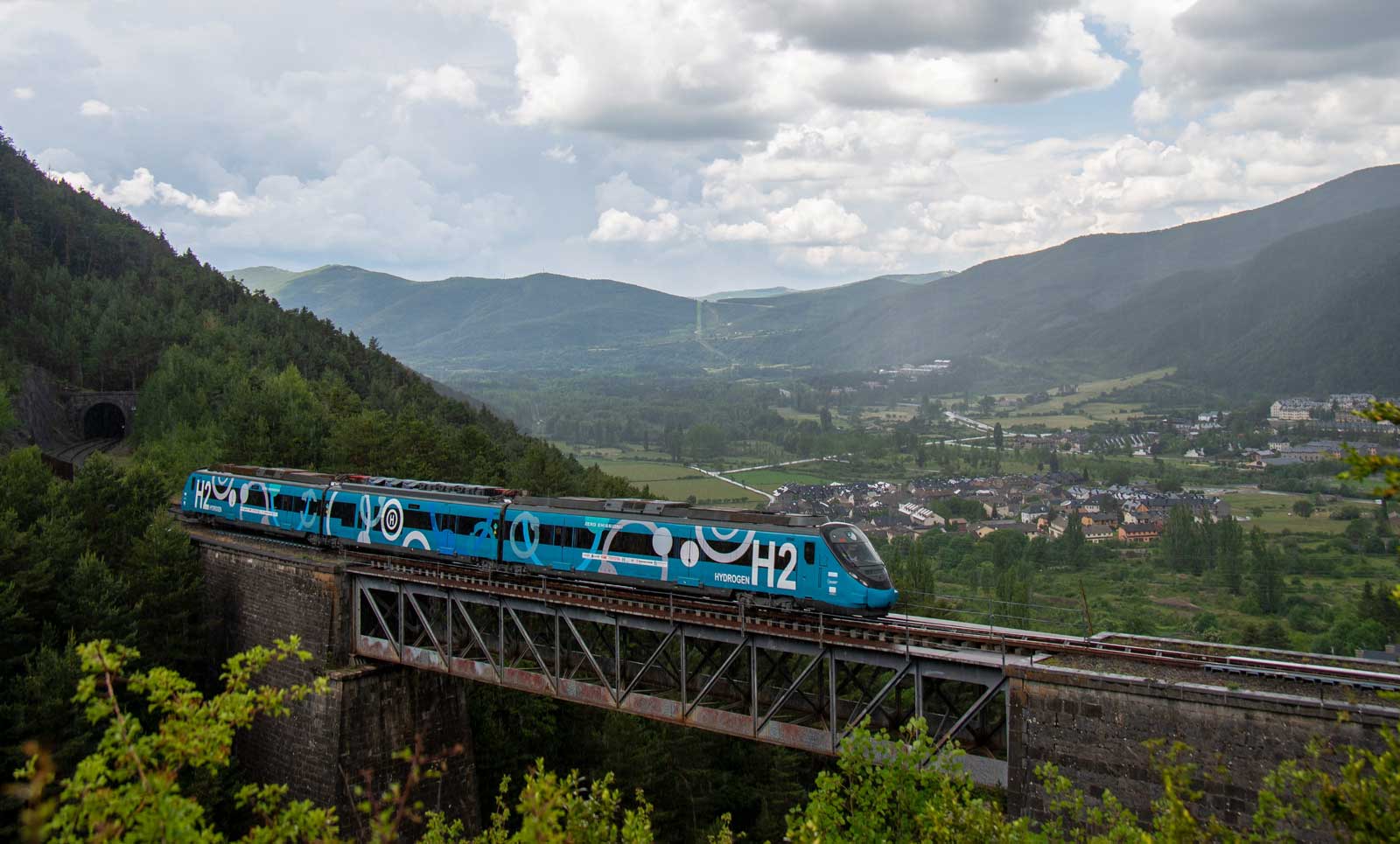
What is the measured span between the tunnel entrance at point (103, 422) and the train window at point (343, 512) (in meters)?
58.6

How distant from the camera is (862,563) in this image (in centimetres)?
2619

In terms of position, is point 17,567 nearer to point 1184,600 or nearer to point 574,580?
point 574,580

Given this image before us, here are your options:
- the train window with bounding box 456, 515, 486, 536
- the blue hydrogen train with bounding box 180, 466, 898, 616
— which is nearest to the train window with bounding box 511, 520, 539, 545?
the blue hydrogen train with bounding box 180, 466, 898, 616

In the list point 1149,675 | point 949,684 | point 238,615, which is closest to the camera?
point 1149,675

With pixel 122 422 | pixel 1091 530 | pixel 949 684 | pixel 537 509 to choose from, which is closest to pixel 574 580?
pixel 537 509

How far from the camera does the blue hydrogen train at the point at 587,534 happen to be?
2627cm

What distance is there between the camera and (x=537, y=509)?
3309 cm

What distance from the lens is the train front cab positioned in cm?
2569

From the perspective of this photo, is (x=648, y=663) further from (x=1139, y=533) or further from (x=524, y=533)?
(x=1139, y=533)

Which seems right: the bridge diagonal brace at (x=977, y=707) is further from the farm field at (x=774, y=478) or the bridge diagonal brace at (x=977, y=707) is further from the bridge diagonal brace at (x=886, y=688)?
the farm field at (x=774, y=478)

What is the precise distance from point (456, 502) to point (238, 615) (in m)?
11.8

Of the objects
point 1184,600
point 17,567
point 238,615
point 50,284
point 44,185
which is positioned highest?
point 44,185

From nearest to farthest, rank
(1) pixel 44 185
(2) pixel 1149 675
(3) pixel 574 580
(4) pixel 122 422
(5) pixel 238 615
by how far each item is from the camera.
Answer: (2) pixel 1149 675
(3) pixel 574 580
(5) pixel 238 615
(4) pixel 122 422
(1) pixel 44 185

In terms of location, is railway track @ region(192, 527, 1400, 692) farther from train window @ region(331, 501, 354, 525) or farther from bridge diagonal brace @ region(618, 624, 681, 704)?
train window @ region(331, 501, 354, 525)
